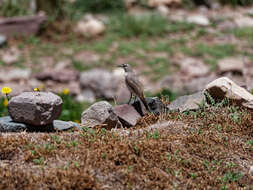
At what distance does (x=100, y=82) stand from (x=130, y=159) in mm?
6906

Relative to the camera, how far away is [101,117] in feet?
14.7

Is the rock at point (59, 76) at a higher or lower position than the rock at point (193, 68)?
lower

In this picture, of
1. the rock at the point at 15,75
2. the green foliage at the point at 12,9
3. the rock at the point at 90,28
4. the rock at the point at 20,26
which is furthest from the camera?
the green foliage at the point at 12,9

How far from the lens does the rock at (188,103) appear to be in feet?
16.1

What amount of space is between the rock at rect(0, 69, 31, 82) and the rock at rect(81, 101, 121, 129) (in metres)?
6.91

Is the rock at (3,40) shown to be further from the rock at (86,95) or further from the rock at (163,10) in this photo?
the rock at (163,10)

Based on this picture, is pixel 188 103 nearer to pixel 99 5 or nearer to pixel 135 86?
pixel 135 86

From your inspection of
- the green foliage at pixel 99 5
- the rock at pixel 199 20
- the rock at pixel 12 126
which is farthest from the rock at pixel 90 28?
the rock at pixel 12 126

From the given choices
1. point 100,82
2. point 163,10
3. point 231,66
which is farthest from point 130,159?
point 163,10

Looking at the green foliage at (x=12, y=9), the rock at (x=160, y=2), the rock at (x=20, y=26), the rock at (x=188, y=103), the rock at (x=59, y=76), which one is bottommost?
the rock at (x=59, y=76)

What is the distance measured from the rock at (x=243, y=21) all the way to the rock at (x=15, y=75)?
22.4 ft

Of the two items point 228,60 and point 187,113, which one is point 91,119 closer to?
point 187,113

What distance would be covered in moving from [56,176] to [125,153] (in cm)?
66

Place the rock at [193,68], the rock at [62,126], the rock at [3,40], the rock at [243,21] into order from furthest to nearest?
the rock at [243,21], the rock at [3,40], the rock at [193,68], the rock at [62,126]
